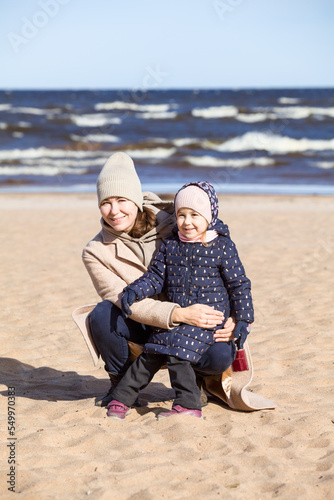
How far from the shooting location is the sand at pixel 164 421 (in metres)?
2.89

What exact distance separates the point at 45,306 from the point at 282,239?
4486 millimetres

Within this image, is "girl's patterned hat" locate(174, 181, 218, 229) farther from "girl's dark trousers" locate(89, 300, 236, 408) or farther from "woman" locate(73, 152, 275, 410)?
"girl's dark trousers" locate(89, 300, 236, 408)

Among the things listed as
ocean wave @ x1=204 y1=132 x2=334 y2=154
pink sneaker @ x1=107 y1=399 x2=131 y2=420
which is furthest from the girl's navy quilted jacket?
ocean wave @ x1=204 y1=132 x2=334 y2=154

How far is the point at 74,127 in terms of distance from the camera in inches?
1129

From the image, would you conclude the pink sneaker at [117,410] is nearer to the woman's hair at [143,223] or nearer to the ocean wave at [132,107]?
the woman's hair at [143,223]

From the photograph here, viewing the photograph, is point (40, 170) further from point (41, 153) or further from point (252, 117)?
point (252, 117)

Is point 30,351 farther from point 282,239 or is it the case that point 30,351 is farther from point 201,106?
point 201,106

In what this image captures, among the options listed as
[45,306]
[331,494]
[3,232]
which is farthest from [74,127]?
[331,494]

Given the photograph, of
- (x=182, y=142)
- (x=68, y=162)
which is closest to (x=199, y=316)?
(x=68, y=162)

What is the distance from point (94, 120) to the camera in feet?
102

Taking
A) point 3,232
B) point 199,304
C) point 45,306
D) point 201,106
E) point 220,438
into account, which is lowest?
point 201,106

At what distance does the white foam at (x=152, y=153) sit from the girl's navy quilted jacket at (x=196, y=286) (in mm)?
19242

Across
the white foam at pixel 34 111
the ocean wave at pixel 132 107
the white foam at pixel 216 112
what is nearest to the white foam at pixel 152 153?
the white foam at pixel 216 112

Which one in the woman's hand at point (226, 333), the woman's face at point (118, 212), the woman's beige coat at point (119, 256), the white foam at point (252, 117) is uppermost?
the woman's face at point (118, 212)
